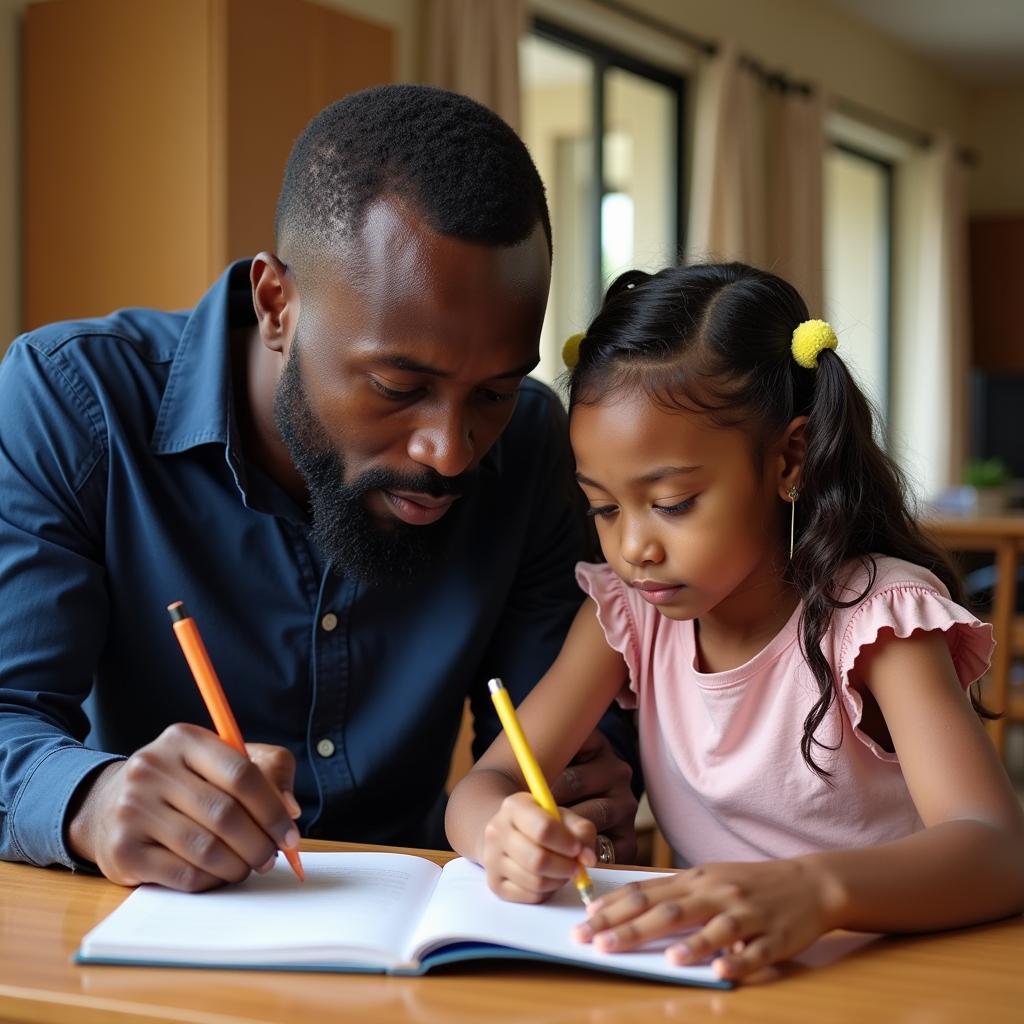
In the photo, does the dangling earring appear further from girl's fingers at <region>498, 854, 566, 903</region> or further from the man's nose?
girl's fingers at <region>498, 854, 566, 903</region>

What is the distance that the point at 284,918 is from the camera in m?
0.92

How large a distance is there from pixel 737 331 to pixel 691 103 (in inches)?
192

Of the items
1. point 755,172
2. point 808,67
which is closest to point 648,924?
point 755,172

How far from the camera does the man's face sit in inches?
48.6

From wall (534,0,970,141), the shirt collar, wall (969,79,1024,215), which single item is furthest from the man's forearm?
wall (969,79,1024,215)

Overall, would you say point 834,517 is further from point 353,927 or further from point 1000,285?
point 1000,285

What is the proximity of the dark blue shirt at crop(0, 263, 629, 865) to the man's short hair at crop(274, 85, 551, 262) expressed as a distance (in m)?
0.24

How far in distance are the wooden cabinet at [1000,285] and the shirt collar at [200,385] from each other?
7558 mm

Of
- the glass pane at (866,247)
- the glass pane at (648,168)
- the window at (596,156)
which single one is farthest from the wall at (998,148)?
the glass pane at (648,168)

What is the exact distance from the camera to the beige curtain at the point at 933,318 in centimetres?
774

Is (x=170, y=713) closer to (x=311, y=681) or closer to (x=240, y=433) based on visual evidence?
(x=311, y=681)

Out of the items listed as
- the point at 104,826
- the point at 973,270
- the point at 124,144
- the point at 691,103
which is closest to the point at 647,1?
the point at 691,103

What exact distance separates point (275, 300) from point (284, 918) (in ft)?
2.36

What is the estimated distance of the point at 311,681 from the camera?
4.89 ft
